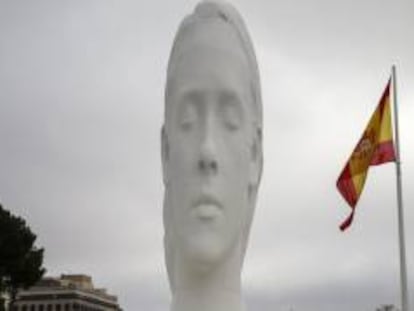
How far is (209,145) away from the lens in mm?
8523

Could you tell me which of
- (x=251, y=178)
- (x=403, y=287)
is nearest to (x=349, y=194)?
(x=403, y=287)

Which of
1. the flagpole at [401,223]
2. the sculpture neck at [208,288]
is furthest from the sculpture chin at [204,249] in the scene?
the flagpole at [401,223]

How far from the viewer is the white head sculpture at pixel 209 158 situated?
8.45 metres

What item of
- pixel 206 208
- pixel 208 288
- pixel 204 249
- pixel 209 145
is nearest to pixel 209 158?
pixel 209 145

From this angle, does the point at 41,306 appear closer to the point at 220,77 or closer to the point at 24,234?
the point at 24,234

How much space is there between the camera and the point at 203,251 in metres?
8.26

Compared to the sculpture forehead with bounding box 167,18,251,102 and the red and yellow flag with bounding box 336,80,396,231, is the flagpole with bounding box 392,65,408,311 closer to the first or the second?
the red and yellow flag with bounding box 336,80,396,231

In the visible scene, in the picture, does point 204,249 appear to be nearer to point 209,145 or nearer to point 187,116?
point 209,145

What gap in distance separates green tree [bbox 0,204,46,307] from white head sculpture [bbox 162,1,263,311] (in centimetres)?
3064

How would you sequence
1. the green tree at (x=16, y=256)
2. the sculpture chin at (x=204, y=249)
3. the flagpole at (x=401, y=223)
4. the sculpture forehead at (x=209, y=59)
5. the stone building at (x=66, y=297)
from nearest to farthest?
the sculpture chin at (x=204, y=249) → the sculpture forehead at (x=209, y=59) → the flagpole at (x=401, y=223) → the green tree at (x=16, y=256) → the stone building at (x=66, y=297)

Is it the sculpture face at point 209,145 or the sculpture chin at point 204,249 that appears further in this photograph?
the sculpture face at point 209,145

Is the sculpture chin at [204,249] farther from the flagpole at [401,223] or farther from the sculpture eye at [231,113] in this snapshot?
the flagpole at [401,223]

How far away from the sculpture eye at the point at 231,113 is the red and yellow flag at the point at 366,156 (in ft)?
33.4

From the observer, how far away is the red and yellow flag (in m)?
18.6
